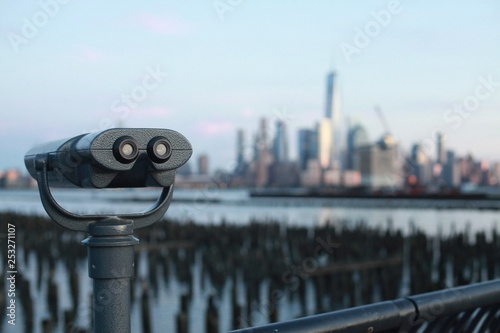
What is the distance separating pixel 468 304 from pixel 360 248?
20.7m

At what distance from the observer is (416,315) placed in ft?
10.5

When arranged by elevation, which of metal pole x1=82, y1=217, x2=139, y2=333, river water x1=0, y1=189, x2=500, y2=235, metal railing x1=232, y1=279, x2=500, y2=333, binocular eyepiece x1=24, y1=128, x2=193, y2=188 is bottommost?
river water x1=0, y1=189, x2=500, y2=235

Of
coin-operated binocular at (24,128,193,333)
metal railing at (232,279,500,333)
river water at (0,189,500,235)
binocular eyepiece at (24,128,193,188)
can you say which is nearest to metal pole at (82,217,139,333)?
coin-operated binocular at (24,128,193,333)

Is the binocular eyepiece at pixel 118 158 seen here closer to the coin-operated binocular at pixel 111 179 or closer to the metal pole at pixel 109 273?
the coin-operated binocular at pixel 111 179

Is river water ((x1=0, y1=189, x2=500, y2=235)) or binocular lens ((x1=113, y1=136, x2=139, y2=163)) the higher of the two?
binocular lens ((x1=113, y1=136, x2=139, y2=163))

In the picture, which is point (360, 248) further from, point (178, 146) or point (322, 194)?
point (322, 194)

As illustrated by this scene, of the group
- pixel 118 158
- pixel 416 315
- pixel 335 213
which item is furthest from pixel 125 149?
pixel 335 213

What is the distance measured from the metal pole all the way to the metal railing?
496mm

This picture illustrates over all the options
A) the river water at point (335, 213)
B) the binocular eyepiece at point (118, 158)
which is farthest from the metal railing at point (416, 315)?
the river water at point (335, 213)

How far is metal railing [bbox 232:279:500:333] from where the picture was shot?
2.74 metres

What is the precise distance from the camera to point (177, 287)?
20.2 meters

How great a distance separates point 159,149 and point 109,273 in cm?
50

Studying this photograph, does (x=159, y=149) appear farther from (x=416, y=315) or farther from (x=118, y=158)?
(x=416, y=315)

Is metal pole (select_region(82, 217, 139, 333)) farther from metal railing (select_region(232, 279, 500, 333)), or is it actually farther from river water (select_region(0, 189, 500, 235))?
river water (select_region(0, 189, 500, 235))
